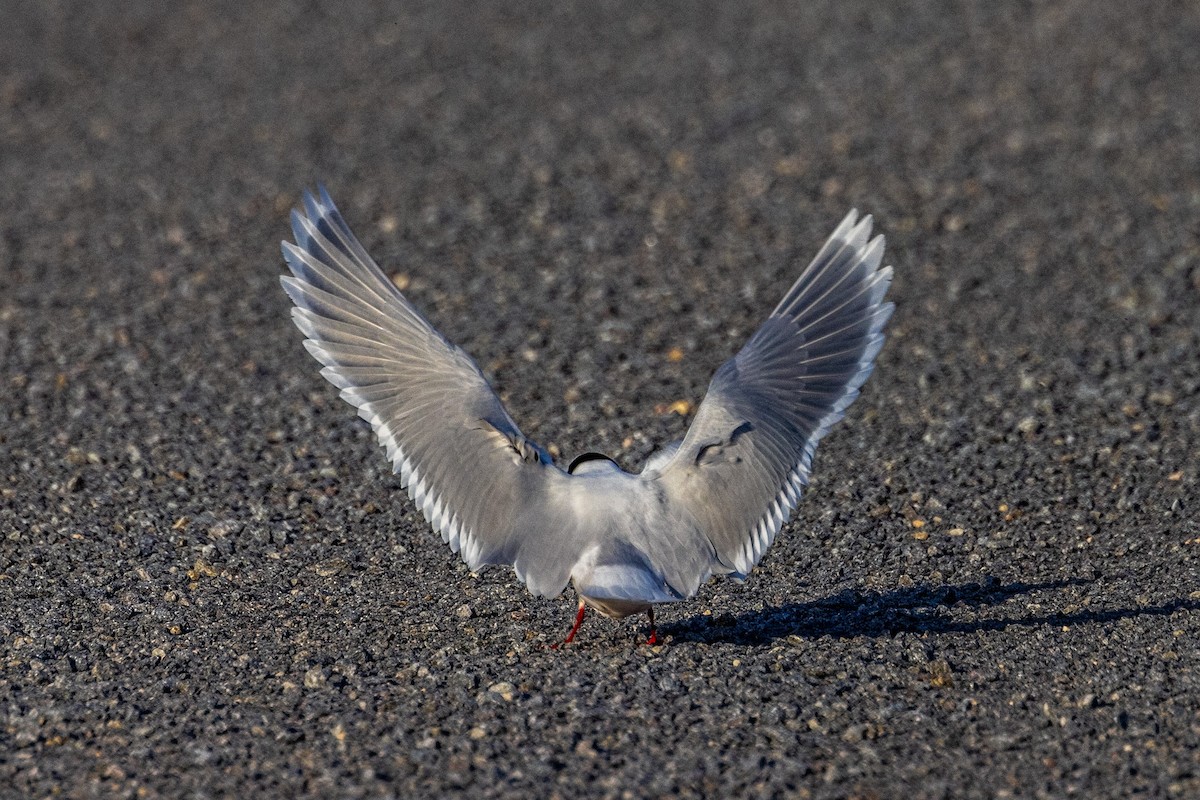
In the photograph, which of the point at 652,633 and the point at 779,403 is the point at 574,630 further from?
the point at 779,403

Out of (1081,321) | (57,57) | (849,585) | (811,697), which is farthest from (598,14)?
(811,697)

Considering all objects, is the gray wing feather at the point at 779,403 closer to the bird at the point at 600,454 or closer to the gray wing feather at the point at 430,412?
the bird at the point at 600,454

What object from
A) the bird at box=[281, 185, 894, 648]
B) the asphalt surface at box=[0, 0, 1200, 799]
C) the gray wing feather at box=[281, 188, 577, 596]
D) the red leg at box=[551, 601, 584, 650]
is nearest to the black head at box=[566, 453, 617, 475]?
the bird at box=[281, 185, 894, 648]

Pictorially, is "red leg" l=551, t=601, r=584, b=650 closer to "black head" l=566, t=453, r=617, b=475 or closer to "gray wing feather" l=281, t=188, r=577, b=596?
"gray wing feather" l=281, t=188, r=577, b=596

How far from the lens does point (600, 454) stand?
5.71m

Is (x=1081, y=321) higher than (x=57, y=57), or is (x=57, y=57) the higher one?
(x=57, y=57)

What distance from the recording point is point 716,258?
10.1 metres

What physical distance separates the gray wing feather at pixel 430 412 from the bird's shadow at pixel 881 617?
2.36 ft

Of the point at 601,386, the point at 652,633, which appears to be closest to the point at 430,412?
the point at 652,633

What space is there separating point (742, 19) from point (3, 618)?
9.93m

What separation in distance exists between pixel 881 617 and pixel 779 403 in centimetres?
88

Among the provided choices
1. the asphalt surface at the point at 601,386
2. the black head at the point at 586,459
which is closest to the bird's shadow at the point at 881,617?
the asphalt surface at the point at 601,386

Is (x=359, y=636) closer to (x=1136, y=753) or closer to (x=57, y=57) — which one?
(x=1136, y=753)

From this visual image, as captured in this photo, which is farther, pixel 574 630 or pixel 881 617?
pixel 881 617
